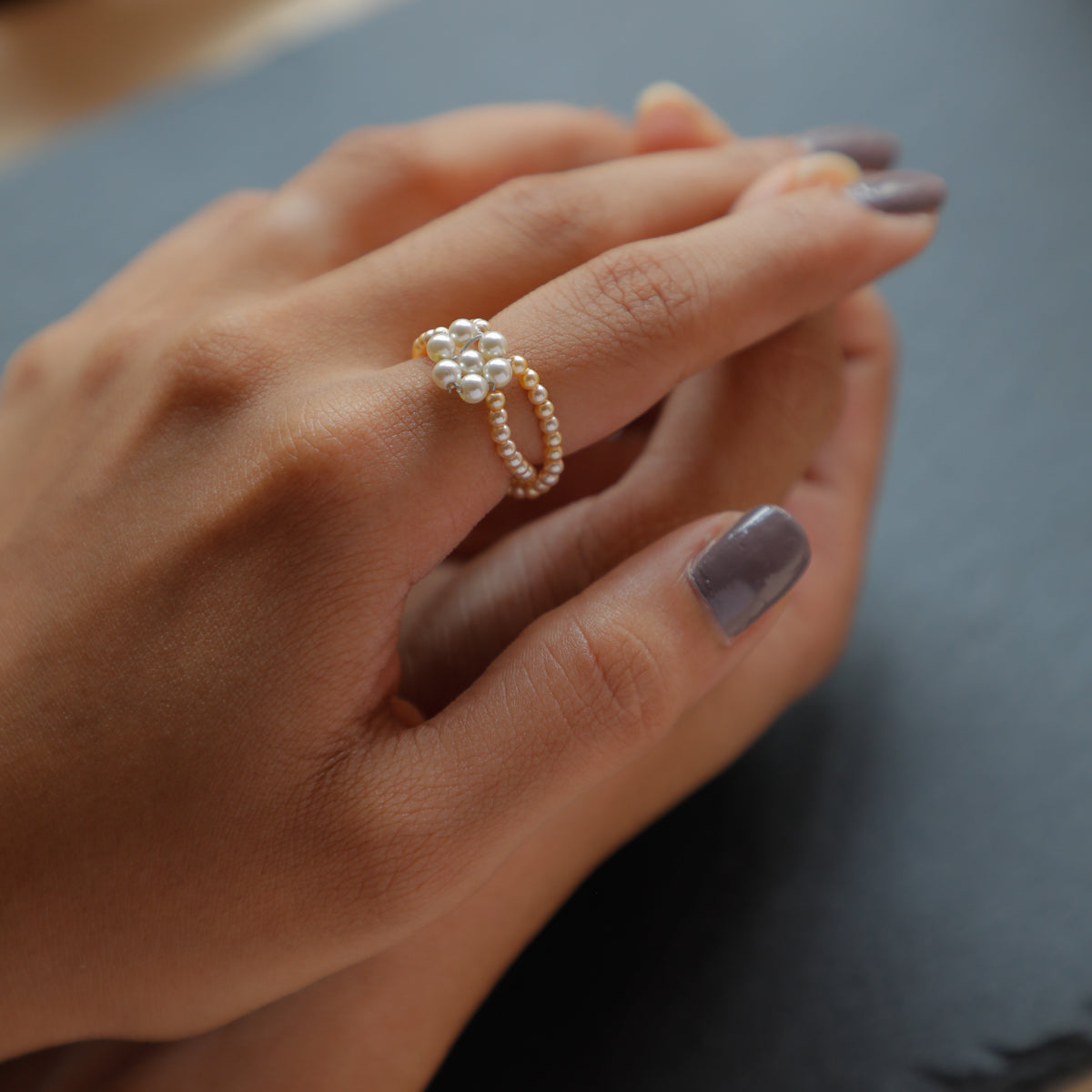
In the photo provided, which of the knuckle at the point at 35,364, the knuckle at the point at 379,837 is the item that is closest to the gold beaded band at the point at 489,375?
the knuckle at the point at 379,837

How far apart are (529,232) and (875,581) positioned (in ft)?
1.70

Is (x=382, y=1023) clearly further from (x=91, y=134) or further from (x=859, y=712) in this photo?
(x=91, y=134)

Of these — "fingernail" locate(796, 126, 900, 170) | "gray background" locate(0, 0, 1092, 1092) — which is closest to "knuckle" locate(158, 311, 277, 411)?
"gray background" locate(0, 0, 1092, 1092)

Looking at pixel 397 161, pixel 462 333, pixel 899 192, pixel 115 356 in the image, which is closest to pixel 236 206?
pixel 397 161

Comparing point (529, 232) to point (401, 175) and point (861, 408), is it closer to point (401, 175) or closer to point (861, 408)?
point (401, 175)

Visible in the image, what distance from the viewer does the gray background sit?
801 mm

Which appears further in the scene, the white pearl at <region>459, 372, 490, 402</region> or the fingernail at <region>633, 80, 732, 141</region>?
the fingernail at <region>633, 80, 732, 141</region>

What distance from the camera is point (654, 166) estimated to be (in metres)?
0.88

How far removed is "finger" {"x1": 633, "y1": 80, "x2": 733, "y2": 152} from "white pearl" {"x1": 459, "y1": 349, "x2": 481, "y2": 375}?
0.53 meters

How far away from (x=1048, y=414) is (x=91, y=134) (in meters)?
1.37

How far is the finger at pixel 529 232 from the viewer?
2.52 feet

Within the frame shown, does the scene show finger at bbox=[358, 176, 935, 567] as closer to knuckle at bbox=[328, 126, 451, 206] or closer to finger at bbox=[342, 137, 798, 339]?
finger at bbox=[342, 137, 798, 339]

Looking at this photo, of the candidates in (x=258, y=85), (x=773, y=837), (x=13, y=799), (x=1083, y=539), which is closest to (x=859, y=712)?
(x=773, y=837)

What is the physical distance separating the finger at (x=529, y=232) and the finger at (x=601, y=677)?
279 mm
